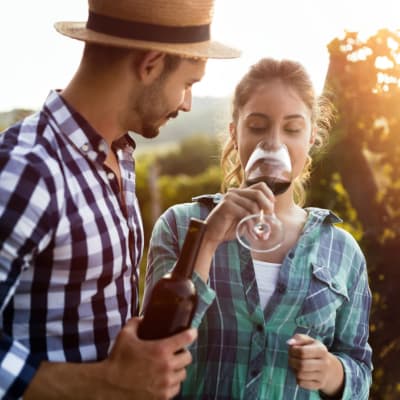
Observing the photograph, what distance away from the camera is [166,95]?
1.94 m

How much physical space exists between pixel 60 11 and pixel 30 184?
236 centimetres

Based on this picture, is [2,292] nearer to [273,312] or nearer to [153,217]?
[273,312]

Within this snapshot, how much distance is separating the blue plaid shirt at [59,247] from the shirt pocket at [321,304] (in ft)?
1.93

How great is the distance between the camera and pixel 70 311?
1.80 meters

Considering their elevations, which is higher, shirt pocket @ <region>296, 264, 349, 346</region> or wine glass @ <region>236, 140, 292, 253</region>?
wine glass @ <region>236, 140, 292, 253</region>

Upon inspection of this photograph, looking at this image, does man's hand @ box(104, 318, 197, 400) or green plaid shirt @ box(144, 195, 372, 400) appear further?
green plaid shirt @ box(144, 195, 372, 400)

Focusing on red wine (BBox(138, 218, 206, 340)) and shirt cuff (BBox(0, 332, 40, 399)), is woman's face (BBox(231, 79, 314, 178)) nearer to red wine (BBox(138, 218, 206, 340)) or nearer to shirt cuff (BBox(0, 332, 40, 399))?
red wine (BBox(138, 218, 206, 340))

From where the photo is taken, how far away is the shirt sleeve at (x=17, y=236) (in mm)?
1580

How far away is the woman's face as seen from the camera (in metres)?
2.36

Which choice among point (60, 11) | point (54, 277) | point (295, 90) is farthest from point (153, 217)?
point (54, 277)

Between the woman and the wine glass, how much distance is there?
0.08 meters

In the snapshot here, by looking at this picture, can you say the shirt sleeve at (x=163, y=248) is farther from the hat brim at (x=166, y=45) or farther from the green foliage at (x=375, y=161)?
the green foliage at (x=375, y=161)

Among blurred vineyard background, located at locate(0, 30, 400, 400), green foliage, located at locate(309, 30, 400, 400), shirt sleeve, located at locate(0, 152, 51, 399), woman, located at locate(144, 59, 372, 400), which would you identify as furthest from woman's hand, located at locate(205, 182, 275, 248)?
green foliage, located at locate(309, 30, 400, 400)

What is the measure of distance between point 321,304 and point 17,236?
110 centimetres
